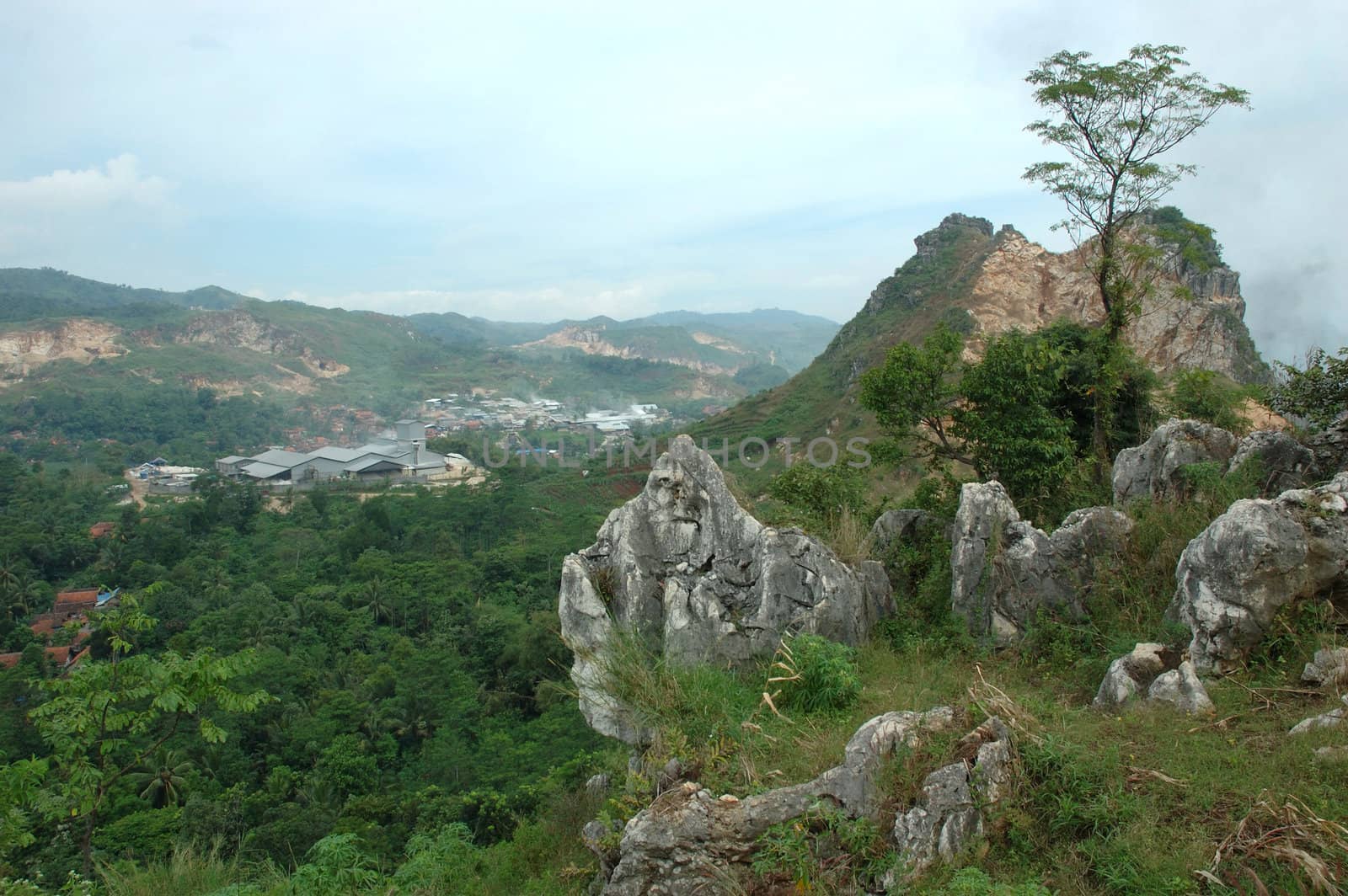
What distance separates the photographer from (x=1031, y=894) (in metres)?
3.46

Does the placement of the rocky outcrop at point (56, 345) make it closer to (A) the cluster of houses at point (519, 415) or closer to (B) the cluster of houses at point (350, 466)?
(A) the cluster of houses at point (519, 415)

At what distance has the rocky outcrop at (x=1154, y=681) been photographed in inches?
185

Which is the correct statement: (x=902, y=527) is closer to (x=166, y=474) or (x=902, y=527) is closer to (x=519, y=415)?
(x=166, y=474)

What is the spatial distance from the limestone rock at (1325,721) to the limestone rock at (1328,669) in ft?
1.28

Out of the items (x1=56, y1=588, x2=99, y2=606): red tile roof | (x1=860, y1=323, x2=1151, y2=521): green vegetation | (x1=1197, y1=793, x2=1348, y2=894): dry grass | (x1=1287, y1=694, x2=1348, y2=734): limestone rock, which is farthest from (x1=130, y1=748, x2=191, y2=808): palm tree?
(x1=1287, y1=694, x2=1348, y2=734): limestone rock

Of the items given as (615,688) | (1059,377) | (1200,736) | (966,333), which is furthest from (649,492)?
(966,333)

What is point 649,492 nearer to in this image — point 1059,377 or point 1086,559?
point 1086,559

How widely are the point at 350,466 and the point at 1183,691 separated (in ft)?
206

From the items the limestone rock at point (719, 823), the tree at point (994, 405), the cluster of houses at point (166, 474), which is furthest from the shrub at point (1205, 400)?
the cluster of houses at point (166, 474)

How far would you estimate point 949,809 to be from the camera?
4.00 metres

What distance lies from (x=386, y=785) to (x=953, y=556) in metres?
17.4

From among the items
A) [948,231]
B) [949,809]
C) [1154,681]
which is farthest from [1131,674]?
[948,231]

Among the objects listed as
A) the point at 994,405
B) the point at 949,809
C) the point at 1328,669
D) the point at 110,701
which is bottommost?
the point at 110,701

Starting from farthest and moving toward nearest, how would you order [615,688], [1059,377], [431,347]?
1. [431,347]
2. [1059,377]
3. [615,688]
